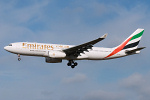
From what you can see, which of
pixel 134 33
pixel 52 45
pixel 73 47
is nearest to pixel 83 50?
pixel 73 47

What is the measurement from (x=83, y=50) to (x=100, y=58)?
435 centimetres

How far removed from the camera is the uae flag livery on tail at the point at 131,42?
49531mm

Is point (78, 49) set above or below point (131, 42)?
below

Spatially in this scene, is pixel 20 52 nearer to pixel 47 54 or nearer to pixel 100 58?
pixel 47 54

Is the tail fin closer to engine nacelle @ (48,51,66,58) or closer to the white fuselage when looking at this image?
the white fuselage

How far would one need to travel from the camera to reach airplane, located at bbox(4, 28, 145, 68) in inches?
1729

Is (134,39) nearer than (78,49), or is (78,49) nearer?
(78,49)

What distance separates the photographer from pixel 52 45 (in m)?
45.2

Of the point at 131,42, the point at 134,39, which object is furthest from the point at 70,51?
the point at 134,39

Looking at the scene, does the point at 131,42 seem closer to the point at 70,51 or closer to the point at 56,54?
the point at 70,51

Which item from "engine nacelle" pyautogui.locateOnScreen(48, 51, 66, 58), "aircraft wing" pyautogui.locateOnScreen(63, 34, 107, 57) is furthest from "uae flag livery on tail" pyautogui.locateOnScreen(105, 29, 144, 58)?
"engine nacelle" pyautogui.locateOnScreen(48, 51, 66, 58)

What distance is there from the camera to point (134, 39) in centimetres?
5241

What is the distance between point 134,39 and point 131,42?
3.66 ft

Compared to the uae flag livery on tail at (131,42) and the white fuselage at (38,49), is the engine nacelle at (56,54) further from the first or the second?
the uae flag livery on tail at (131,42)
